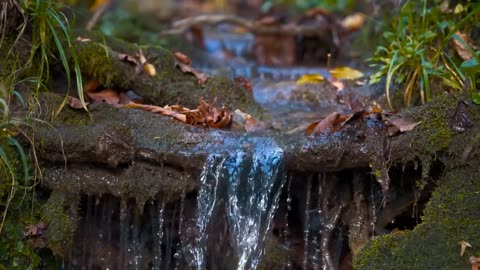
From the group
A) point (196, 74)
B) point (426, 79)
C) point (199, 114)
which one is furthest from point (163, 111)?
point (426, 79)

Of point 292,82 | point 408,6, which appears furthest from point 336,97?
point 408,6

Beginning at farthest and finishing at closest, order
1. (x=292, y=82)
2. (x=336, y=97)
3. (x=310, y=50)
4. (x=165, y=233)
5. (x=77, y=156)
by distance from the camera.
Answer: (x=310, y=50)
(x=292, y=82)
(x=336, y=97)
(x=165, y=233)
(x=77, y=156)

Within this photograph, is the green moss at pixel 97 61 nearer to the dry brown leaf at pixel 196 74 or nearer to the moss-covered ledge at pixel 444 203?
the dry brown leaf at pixel 196 74

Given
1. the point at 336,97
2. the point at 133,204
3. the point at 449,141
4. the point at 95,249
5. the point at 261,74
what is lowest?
the point at 95,249

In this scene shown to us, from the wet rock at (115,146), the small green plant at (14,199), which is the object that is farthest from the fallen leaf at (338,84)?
the small green plant at (14,199)

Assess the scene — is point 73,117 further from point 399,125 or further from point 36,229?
point 399,125

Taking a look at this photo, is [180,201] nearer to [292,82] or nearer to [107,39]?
[107,39]
